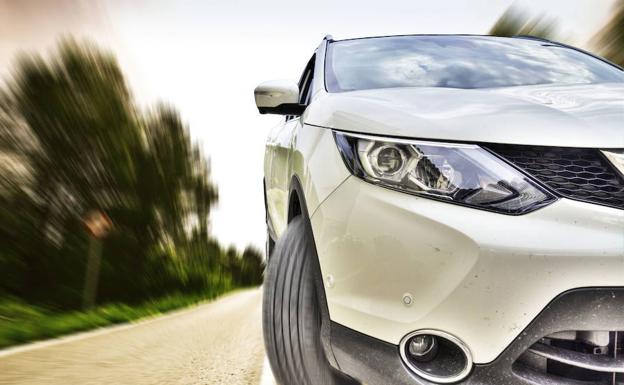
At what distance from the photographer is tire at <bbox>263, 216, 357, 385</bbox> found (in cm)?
198

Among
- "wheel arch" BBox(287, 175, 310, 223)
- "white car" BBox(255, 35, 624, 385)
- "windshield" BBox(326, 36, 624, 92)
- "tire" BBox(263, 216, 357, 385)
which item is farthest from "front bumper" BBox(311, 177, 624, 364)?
"windshield" BBox(326, 36, 624, 92)

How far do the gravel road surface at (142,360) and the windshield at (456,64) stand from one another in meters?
1.92

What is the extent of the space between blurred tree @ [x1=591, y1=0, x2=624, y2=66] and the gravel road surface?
247 inches

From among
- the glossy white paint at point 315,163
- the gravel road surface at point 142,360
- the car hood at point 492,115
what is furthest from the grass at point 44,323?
the car hood at point 492,115

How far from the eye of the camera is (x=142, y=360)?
4.55m

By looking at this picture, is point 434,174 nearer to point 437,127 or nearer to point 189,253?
point 437,127

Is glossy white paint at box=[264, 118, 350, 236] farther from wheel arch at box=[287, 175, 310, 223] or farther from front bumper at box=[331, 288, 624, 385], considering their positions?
front bumper at box=[331, 288, 624, 385]

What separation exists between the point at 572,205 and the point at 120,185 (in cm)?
2252

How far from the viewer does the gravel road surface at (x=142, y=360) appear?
3.80m

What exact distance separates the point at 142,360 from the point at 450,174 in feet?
11.8

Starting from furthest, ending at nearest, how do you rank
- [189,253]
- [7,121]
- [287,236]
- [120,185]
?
[189,253], [120,185], [7,121], [287,236]

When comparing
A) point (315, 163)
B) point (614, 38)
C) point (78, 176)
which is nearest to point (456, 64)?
point (315, 163)

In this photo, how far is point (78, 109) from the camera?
20.2 metres

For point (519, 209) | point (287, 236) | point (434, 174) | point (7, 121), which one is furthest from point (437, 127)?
point (7, 121)
